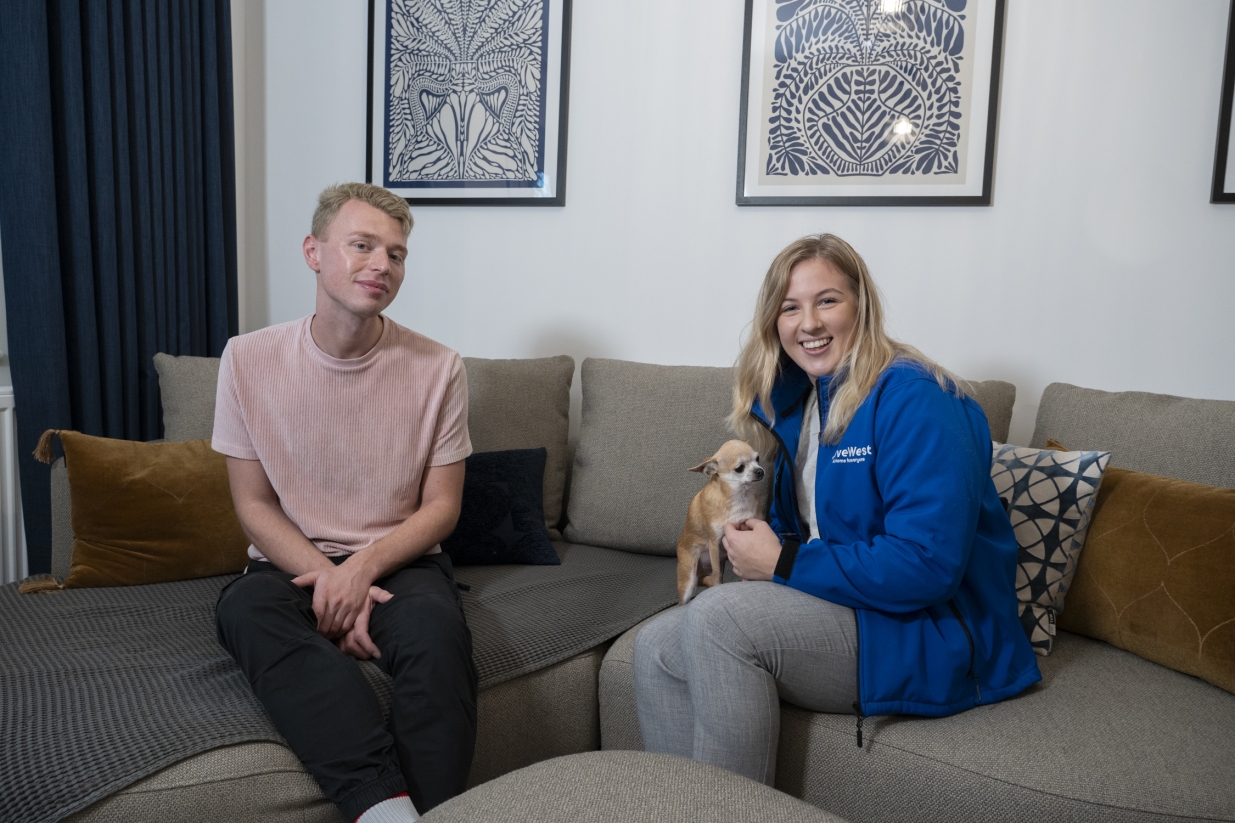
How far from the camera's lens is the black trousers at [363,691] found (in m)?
1.20

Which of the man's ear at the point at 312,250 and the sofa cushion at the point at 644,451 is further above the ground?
the man's ear at the point at 312,250

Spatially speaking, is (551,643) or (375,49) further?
(375,49)

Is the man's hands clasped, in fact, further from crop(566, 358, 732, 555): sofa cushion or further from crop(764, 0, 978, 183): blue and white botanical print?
crop(764, 0, 978, 183): blue and white botanical print

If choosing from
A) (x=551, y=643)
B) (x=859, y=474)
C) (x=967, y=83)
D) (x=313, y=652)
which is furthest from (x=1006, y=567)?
(x=967, y=83)

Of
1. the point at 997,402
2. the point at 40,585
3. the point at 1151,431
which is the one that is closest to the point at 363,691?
the point at 40,585

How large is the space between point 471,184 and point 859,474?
5.86 ft

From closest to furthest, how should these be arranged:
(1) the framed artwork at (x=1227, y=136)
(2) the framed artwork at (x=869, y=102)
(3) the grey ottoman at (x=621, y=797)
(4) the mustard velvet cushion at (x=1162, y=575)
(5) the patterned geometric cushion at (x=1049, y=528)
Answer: (3) the grey ottoman at (x=621, y=797) < (4) the mustard velvet cushion at (x=1162, y=575) < (5) the patterned geometric cushion at (x=1049, y=528) < (1) the framed artwork at (x=1227, y=136) < (2) the framed artwork at (x=869, y=102)

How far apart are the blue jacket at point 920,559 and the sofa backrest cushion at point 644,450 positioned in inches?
28.5

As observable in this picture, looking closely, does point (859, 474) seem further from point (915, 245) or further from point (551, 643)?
point (915, 245)

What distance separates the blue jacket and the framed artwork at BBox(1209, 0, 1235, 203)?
1187 millimetres

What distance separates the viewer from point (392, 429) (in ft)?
5.67

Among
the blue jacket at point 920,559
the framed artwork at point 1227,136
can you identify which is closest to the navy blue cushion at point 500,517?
the blue jacket at point 920,559

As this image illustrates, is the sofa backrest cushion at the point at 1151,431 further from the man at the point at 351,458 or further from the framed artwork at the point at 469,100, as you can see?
the framed artwork at the point at 469,100

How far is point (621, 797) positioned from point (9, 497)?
1.97 metres
